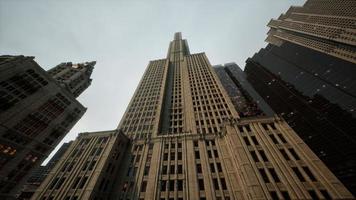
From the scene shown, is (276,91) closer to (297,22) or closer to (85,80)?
(297,22)

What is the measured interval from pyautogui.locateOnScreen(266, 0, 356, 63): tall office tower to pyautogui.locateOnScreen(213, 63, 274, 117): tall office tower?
4902 cm

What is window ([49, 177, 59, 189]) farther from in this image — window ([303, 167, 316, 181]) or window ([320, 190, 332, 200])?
window ([320, 190, 332, 200])

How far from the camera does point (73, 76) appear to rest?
6059 cm

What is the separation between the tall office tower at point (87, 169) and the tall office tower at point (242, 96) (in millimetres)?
47076

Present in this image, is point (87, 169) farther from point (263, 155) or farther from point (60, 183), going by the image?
point (263, 155)

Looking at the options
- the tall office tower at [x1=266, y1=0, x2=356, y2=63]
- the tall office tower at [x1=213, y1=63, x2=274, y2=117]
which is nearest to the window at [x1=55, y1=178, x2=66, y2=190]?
the tall office tower at [x1=213, y1=63, x2=274, y2=117]

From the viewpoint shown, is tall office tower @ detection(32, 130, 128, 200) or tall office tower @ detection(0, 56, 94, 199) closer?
tall office tower @ detection(32, 130, 128, 200)

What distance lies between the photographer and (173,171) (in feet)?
126

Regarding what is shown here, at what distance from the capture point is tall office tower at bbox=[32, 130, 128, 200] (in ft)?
108

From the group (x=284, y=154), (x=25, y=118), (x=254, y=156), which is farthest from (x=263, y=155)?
(x=25, y=118)

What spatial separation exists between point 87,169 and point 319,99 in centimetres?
10771

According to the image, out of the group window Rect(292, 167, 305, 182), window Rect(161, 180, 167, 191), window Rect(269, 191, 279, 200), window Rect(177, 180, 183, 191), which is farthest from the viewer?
window Rect(161, 180, 167, 191)

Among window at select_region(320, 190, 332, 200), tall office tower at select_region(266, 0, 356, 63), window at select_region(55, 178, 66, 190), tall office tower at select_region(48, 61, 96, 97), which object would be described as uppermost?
tall office tower at select_region(266, 0, 356, 63)

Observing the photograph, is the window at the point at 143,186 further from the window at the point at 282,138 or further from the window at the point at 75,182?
the window at the point at 282,138
